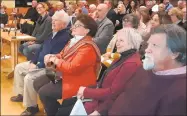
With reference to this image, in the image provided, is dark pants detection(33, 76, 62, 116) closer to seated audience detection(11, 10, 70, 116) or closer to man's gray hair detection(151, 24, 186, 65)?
seated audience detection(11, 10, 70, 116)

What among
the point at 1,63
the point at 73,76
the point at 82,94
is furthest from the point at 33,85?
the point at 1,63

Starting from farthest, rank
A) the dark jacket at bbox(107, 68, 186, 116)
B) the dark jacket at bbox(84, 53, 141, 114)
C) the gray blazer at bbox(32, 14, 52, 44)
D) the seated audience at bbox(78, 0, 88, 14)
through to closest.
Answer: the seated audience at bbox(78, 0, 88, 14) < the gray blazer at bbox(32, 14, 52, 44) < the dark jacket at bbox(84, 53, 141, 114) < the dark jacket at bbox(107, 68, 186, 116)

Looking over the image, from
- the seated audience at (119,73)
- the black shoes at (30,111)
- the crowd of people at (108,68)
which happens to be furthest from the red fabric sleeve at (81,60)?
the black shoes at (30,111)

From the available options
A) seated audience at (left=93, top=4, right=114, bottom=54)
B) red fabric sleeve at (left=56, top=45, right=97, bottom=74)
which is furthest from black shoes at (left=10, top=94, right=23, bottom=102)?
red fabric sleeve at (left=56, top=45, right=97, bottom=74)

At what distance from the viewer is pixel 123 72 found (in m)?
2.14

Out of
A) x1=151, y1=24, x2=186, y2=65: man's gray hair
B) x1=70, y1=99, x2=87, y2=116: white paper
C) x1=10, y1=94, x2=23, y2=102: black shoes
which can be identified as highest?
x1=151, y1=24, x2=186, y2=65: man's gray hair

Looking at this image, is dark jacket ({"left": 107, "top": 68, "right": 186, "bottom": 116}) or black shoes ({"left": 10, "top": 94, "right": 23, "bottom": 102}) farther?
black shoes ({"left": 10, "top": 94, "right": 23, "bottom": 102})

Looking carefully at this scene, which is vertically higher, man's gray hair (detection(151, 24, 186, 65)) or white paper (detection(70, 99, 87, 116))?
man's gray hair (detection(151, 24, 186, 65))

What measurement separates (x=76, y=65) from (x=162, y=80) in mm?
1105

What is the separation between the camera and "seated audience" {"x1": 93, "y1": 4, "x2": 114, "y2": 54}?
408cm

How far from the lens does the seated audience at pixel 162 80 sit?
5.36 ft

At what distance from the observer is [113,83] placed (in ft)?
7.17

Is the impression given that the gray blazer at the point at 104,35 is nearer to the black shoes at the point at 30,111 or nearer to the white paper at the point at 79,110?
the black shoes at the point at 30,111

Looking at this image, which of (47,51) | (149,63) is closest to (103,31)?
(47,51)
